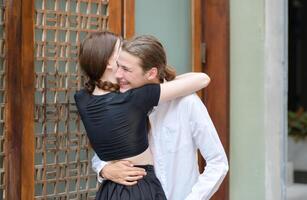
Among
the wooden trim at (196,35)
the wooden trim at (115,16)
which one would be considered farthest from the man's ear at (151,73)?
the wooden trim at (196,35)

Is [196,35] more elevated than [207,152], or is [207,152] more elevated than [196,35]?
[196,35]

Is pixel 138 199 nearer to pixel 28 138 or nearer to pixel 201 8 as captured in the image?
pixel 28 138

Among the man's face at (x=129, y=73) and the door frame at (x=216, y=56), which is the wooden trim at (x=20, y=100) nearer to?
the man's face at (x=129, y=73)

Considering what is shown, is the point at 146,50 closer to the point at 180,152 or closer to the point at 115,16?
the point at 180,152

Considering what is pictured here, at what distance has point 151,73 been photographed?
11.1 feet

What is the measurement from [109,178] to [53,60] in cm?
131

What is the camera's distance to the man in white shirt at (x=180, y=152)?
335cm

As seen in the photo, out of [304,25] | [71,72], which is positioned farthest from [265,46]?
[304,25]

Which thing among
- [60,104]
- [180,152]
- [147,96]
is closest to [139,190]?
[180,152]

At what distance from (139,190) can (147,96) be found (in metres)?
0.39

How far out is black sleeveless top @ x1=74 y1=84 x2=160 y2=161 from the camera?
332 centimetres

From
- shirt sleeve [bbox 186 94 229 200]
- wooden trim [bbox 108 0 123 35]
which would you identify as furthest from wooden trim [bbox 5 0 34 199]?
shirt sleeve [bbox 186 94 229 200]

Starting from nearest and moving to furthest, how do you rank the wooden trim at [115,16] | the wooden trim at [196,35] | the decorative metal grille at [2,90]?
the decorative metal grille at [2,90] → the wooden trim at [115,16] → the wooden trim at [196,35]

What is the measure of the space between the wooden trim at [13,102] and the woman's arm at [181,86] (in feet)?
3.76
